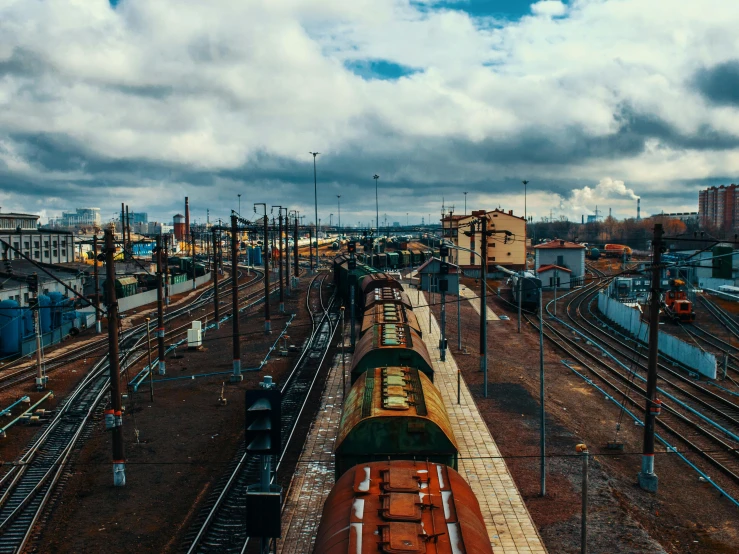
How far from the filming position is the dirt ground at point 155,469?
56.7 feet

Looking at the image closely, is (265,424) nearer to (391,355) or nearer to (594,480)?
(391,355)

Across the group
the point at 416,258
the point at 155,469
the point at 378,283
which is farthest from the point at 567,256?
the point at 155,469

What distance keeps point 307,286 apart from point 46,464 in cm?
5891

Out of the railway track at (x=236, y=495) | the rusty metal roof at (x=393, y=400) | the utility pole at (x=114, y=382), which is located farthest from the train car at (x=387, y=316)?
the utility pole at (x=114, y=382)

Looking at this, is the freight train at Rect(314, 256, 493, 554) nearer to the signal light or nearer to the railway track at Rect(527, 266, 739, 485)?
the signal light

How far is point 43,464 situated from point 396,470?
52.3 ft

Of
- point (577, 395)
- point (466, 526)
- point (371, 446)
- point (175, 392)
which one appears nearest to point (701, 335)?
point (577, 395)

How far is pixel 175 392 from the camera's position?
104ft

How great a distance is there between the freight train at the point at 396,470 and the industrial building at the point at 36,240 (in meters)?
65.8

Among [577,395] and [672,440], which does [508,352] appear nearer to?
[577,395]

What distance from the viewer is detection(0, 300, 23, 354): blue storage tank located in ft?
137

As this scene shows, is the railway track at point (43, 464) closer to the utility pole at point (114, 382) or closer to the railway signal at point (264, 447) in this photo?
the utility pole at point (114, 382)

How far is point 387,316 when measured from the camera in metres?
28.5

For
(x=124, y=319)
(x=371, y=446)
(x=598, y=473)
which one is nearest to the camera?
(x=371, y=446)
